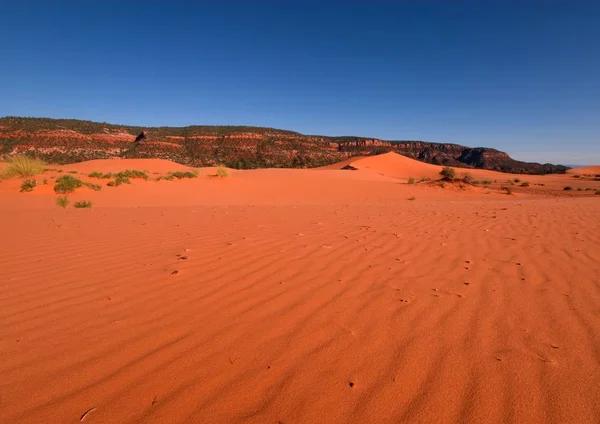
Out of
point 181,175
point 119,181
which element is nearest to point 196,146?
point 181,175

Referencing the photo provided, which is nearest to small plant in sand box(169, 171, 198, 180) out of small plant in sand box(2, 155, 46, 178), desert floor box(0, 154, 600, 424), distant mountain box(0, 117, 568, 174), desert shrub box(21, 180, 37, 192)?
small plant in sand box(2, 155, 46, 178)

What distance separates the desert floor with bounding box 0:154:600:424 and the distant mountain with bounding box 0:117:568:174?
42.4 m

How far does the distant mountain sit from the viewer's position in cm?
4484

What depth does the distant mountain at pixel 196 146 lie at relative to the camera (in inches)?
1766

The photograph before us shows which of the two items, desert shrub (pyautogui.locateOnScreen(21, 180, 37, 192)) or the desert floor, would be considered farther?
desert shrub (pyautogui.locateOnScreen(21, 180, 37, 192))

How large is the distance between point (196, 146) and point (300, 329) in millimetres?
57098

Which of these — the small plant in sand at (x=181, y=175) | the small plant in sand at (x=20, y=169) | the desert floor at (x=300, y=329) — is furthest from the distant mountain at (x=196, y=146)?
the desert floor at (x=300, y=329)

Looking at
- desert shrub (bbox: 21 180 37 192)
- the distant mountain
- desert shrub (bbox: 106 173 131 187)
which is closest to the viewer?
desert shrub (bbox: 21 180 37 192)

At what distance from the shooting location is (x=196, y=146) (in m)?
55.6

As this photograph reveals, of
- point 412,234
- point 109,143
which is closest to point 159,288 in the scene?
point 412,234

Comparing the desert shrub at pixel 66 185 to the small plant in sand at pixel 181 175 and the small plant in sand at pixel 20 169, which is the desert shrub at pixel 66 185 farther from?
the small plant in sand at pixel 181 175

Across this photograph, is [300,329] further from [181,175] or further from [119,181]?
[181,175]

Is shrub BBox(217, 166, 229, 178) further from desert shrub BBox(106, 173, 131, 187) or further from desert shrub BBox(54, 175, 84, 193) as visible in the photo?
desert shrub BBox(54, 175, 84, 193)

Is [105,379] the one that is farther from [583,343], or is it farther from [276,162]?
[276,162]
